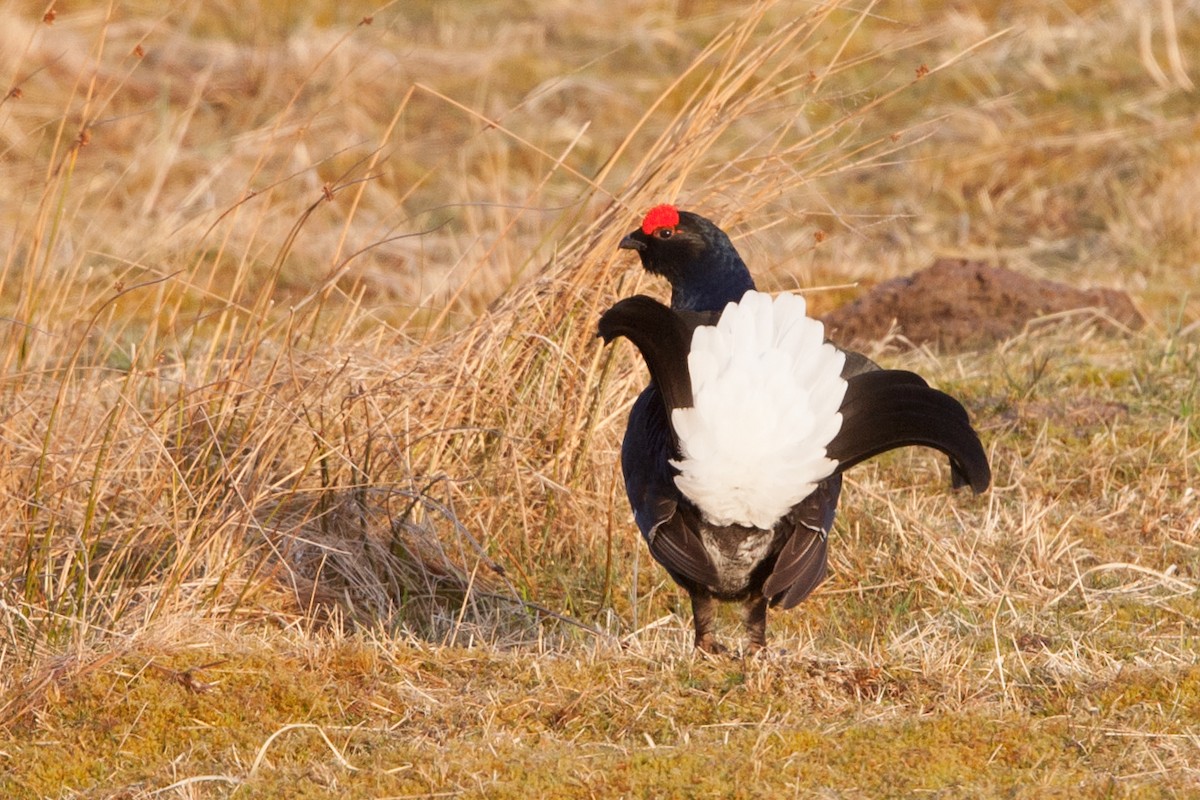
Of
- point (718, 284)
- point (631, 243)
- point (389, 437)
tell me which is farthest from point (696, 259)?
point (389, 437)

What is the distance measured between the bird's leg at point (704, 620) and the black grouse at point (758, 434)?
14 cm

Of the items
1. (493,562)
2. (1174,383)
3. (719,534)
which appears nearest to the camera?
(719,534)

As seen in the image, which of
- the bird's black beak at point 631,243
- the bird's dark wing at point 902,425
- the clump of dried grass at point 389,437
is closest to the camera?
the bird's dark wing at point 902,425

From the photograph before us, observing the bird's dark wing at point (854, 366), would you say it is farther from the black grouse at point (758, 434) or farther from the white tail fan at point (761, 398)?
the white tail fan at point (761, 398)

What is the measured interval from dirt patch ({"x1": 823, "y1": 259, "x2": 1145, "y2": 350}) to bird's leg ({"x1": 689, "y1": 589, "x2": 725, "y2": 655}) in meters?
2.92

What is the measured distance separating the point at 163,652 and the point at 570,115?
25.5 ft

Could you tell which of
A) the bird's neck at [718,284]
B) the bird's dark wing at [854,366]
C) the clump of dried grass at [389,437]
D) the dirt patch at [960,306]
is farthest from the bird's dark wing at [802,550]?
the dirt patch at [960,306]

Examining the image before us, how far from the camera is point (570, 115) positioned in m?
11.0

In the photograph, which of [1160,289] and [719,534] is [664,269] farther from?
[1160,289]

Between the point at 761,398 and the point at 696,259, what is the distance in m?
0.85

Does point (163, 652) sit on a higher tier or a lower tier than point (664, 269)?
lower

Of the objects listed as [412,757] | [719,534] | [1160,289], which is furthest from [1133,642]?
[1160,289]

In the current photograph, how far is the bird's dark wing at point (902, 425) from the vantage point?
3.34m

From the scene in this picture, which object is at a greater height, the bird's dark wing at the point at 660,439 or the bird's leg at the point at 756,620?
the bird's dark wing at the point at 660,439
